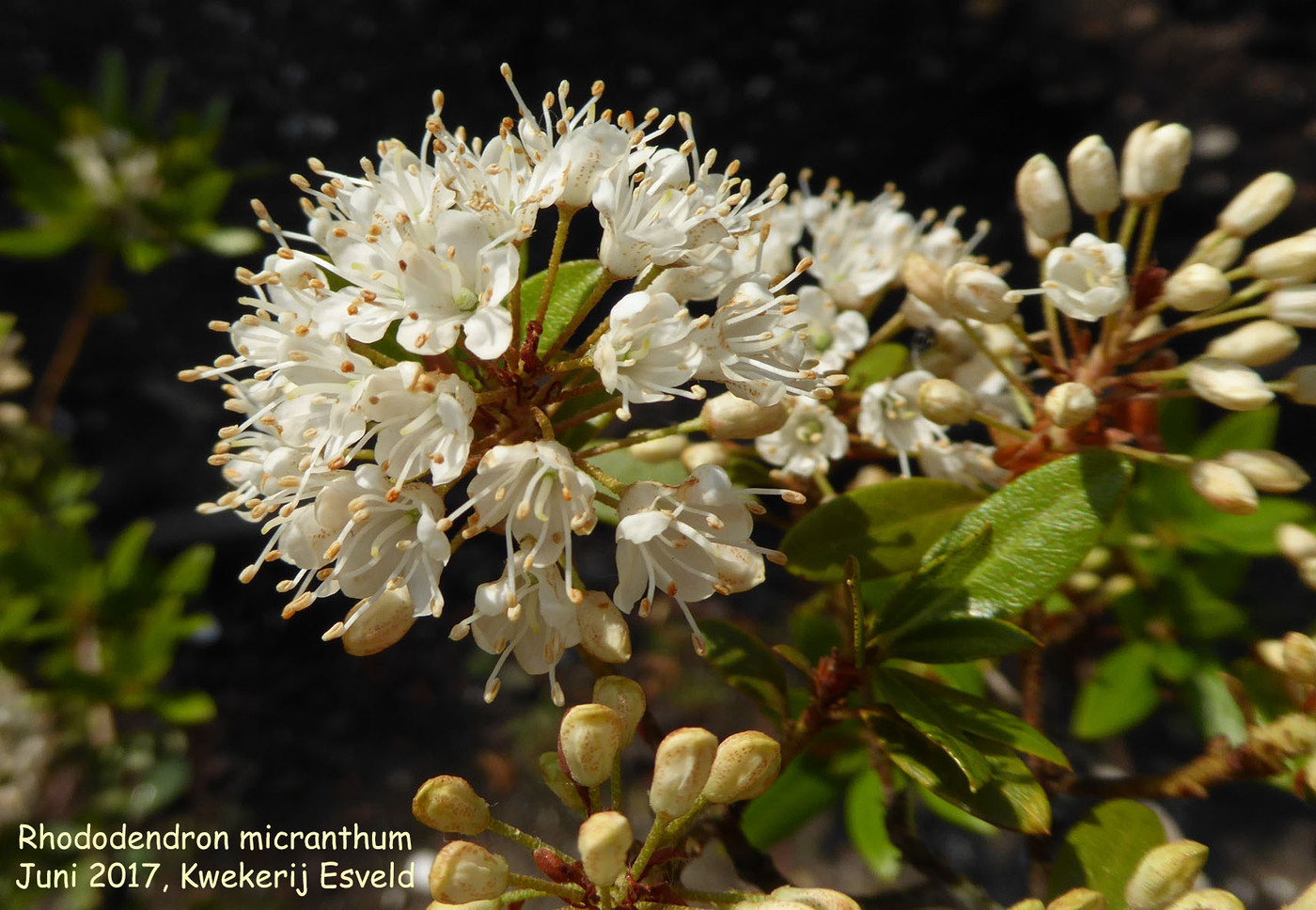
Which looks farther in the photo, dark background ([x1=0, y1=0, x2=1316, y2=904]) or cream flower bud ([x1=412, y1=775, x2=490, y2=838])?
dark background ([x1=0, y1=0, x2=1316, y2=904])

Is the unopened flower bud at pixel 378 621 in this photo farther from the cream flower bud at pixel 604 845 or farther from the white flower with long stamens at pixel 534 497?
the cream flower bud at pixel 604 845

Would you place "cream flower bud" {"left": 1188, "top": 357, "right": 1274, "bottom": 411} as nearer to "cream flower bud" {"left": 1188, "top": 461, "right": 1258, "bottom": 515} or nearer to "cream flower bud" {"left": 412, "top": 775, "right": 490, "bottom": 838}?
"cream flower bud" {"left": 1188, "top": 461, "right": 1258, "bottom": 515}

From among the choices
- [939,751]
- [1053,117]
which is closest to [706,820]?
[939,751]

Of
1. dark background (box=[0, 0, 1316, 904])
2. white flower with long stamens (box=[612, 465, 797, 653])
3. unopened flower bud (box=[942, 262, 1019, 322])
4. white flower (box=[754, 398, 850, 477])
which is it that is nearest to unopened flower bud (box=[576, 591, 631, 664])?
white flower with long stamens (box=[612, 465, 797, 653])

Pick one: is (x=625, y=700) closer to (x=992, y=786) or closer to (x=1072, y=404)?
(x=992, y=786)

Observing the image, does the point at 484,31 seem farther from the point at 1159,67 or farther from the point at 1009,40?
the point at 1159,67

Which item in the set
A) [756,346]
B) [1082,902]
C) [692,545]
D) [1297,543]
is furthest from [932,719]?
[1297,543]
